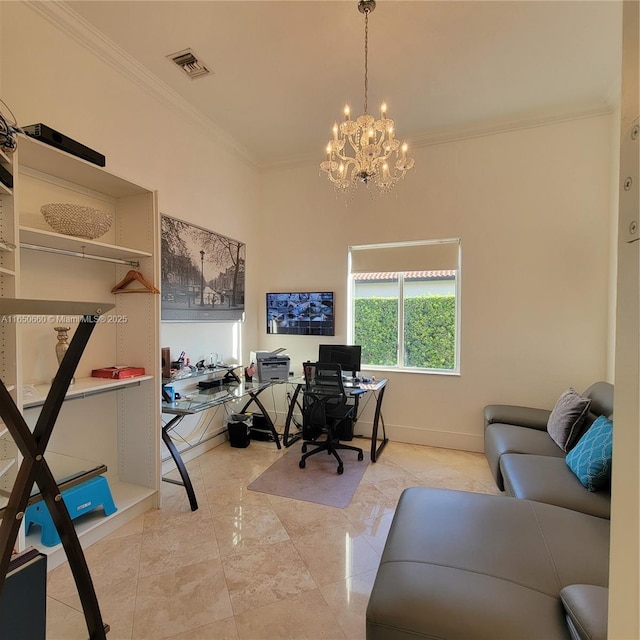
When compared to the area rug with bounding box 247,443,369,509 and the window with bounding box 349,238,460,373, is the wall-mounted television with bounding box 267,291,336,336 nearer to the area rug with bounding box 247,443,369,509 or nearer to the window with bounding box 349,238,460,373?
the window with bounding box 349,238,460,373

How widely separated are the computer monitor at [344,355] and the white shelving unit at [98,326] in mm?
1978

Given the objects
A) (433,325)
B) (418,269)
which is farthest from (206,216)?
(433,325)

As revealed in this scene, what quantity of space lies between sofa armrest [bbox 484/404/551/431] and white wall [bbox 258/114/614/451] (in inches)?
10.0

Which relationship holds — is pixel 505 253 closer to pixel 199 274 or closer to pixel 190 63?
pixel 199 274

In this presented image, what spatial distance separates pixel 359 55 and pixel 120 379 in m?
3.03

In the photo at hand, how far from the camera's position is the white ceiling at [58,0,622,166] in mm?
2285

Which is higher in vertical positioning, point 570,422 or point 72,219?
point 72,219

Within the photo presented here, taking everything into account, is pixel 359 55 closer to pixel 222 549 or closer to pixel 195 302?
pixel 195 302

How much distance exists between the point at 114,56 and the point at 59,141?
120cm

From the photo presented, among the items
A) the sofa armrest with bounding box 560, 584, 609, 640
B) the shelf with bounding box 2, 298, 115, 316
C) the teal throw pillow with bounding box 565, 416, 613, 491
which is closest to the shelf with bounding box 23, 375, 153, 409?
the shelf with bounding box 2, 298, 115, 316

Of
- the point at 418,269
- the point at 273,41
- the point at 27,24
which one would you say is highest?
the point at 273,41

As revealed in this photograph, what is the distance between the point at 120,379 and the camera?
7.71 feet

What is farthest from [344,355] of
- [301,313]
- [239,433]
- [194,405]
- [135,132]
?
[135,132]

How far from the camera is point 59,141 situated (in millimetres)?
1911
